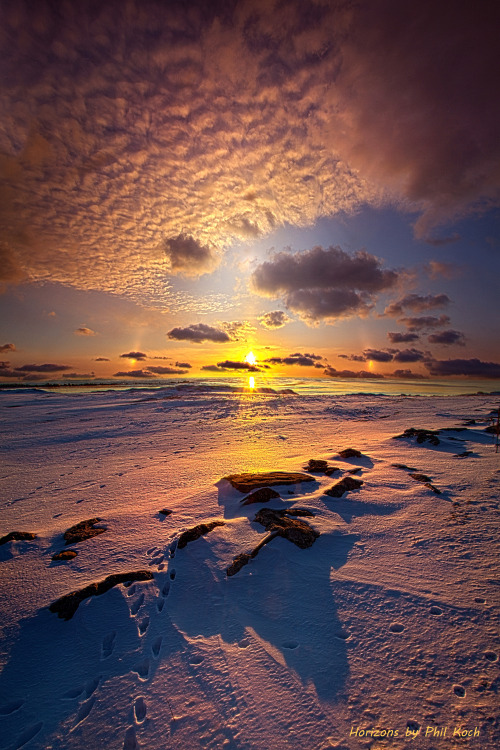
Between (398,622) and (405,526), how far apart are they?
2.22m

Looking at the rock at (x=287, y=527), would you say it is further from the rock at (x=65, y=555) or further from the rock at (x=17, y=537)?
the rock at (x=17, y=537)

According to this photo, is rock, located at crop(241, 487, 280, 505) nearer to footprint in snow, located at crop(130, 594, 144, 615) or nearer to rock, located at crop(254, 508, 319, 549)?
rock, located at crop(254, 508, 319, 549)

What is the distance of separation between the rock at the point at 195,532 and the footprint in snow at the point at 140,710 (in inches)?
85.4

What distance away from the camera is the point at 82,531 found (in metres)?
5.48

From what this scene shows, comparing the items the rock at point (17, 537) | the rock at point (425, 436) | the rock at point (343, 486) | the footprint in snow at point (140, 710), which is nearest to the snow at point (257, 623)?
the footprint in snow at point (140, 710)

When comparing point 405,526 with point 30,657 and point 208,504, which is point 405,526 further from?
point 30,657

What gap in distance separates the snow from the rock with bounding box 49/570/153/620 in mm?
96

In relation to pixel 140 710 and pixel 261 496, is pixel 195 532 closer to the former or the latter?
pixel 261 496

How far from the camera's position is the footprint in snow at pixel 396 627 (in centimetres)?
325

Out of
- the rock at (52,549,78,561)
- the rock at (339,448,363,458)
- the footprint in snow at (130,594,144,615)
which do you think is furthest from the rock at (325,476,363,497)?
the rock at (52,549,78,561)

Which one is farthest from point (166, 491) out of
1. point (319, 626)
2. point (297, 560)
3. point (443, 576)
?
point (443, 576)

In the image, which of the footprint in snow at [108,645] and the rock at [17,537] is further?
the rock at [17,537]

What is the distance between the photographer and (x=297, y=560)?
4.48 metres

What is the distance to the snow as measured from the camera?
2492 millimetres
